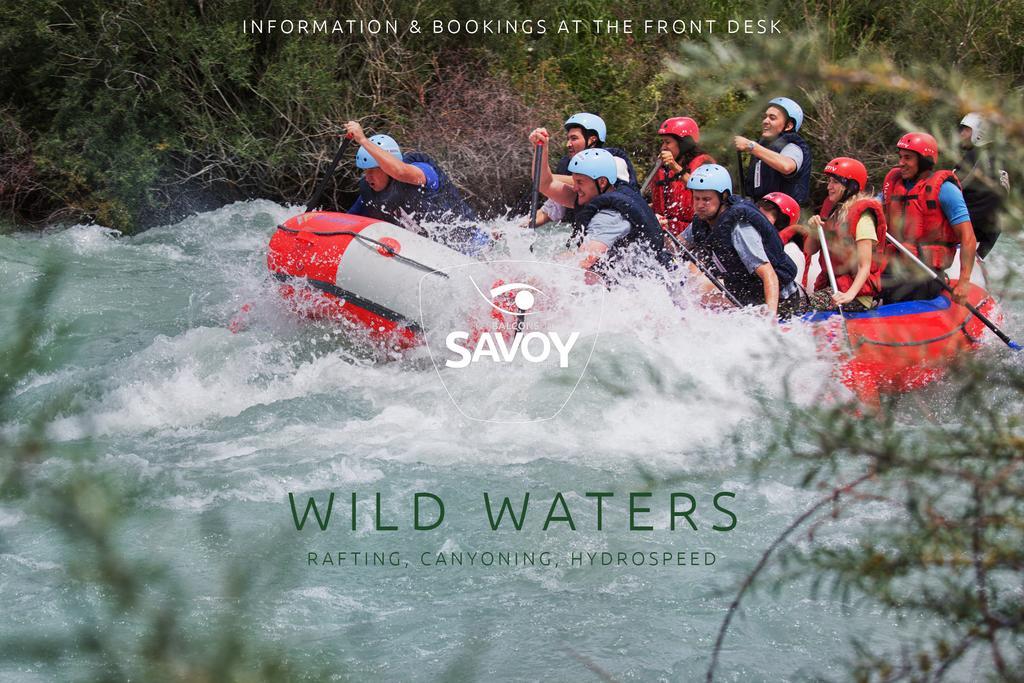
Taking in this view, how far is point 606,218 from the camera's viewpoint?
617 cm

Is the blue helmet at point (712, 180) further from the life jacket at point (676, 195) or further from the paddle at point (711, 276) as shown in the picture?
the life jacket at point (676, 195)

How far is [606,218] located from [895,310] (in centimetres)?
162

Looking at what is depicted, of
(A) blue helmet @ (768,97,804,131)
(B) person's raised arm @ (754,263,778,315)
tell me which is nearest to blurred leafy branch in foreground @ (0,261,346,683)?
(B) person's raised arm @ (754,263,778,315)

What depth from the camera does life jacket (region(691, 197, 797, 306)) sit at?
6074mm

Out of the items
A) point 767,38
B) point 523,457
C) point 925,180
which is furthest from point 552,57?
point 767,38

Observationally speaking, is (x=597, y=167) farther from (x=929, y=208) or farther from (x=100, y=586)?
(x=100, y=586)

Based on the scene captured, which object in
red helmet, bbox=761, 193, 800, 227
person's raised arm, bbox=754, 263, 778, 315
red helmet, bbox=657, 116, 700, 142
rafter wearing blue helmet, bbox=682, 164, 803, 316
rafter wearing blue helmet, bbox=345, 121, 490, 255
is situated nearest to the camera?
person's raised arm, bbox=754, 263, 778, 315

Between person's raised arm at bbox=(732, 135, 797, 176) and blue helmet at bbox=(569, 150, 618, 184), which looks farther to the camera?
person's raised arm at bbox=(732, 135, 797, 176)

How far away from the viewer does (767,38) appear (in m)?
1.25

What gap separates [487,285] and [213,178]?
504 cm

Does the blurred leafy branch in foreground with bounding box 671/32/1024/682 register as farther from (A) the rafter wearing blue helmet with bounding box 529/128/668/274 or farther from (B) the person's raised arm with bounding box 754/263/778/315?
(A) the rafter wearing blue helmet with bounding box 529/128/668/274

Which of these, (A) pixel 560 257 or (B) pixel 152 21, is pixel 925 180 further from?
(B) pixel 152 21

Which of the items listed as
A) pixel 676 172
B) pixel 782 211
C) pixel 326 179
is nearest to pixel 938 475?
pixel 782 211

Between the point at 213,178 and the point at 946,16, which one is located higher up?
the point at 946,16
